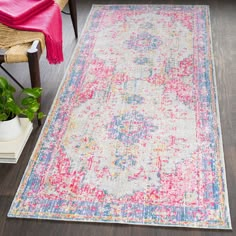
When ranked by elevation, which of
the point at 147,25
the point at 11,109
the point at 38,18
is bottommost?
the point at 147,25

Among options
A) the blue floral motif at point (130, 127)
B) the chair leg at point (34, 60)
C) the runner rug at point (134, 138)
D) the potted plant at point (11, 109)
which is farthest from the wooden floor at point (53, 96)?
the blue floral motif at point (130, 127)

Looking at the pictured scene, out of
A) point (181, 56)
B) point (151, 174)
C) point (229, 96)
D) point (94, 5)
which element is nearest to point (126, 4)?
point (94, 5)

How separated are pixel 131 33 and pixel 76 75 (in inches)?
26.8

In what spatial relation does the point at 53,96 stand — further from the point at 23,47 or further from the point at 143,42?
the point at 143,42

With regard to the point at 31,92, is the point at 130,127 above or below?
below

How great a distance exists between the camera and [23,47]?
2.42 meters

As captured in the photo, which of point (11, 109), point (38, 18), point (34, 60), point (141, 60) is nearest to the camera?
point (11, 109)

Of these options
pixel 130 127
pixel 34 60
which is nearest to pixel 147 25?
pixel 130 127

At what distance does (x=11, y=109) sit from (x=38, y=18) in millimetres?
658

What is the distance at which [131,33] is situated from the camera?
3.44m

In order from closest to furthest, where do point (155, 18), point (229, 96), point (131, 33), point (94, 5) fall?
point (229, 96)
point (131, 33)
point (155, 18)
point (94, 5)

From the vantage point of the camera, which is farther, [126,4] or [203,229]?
[126,4]

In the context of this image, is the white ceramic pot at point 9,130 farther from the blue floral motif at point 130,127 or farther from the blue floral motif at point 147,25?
the blue floral motif at point 147,25

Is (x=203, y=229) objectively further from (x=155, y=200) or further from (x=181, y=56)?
(x=181, y=56)
